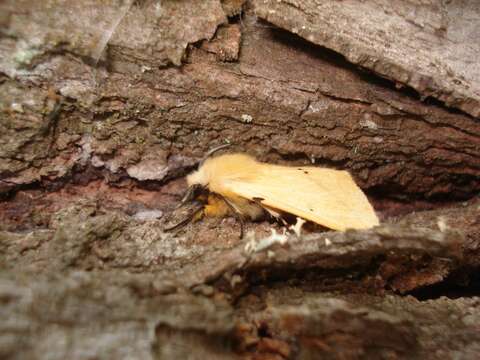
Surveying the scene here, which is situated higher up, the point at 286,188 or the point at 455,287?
the point at 286,188

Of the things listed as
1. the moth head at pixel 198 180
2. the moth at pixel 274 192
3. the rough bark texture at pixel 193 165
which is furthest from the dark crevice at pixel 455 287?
the moth head at pixel 198 180

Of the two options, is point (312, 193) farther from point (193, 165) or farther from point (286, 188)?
point (193, 165)

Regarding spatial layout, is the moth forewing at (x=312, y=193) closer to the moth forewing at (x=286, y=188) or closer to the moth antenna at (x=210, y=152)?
the moth forewing at (x=286, y=188)

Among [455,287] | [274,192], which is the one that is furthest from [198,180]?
[455,287]

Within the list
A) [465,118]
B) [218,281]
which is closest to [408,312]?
[218,281]

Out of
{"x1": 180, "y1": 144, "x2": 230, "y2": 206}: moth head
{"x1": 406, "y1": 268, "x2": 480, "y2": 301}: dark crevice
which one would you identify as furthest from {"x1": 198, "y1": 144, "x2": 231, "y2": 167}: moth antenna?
{"x1": 406, "y1": 268, "x2": 480, "y2": 301}: dark crevice

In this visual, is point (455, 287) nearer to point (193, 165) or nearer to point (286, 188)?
point (286, 188)
